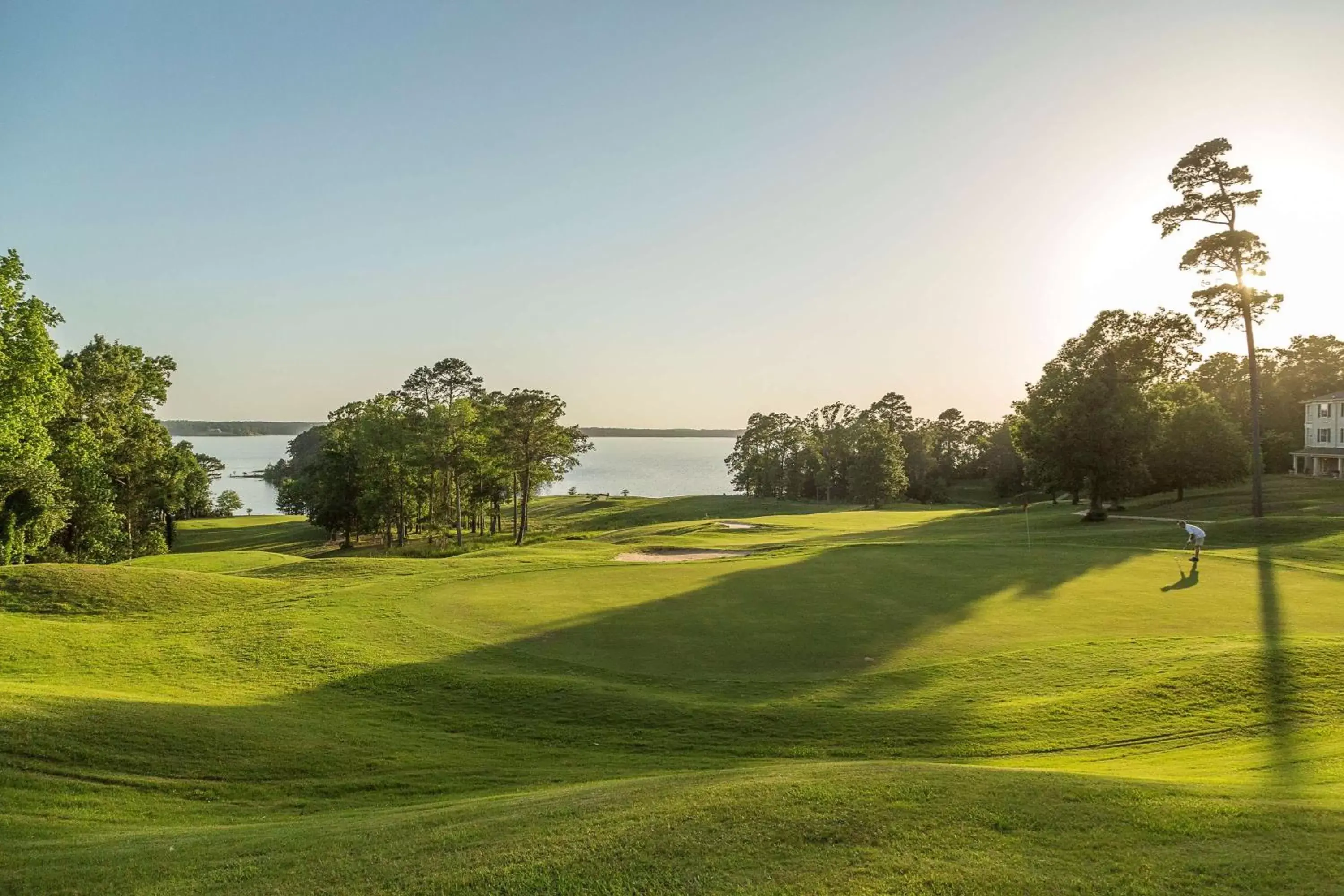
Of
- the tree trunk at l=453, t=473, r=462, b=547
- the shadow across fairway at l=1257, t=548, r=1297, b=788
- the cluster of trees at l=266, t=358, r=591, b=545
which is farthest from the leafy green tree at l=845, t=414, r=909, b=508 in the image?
the shadow across fairway at l=1257, t=548, r=1297, b=788

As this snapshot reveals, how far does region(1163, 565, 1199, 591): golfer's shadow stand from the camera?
21.4 m

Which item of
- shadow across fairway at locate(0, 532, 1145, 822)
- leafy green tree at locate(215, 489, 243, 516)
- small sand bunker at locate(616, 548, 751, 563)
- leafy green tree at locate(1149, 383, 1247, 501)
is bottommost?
shadow across fairway at locate(0, 532, 1145, 822)

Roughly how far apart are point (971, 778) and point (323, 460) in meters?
66.6

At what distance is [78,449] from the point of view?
38.4m

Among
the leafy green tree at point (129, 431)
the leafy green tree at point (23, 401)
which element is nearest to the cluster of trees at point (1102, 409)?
the leafy green tree at point (23, 401)

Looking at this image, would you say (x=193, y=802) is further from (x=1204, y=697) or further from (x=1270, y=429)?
(x=1270, y=429)

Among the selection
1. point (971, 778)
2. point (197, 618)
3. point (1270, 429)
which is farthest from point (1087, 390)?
point (1270, 429)

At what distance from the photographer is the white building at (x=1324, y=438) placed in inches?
2763

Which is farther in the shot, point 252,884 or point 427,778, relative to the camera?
point 427,778

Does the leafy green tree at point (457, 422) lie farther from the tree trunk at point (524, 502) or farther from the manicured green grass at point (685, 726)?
the manicured green grass at point (685, 726)

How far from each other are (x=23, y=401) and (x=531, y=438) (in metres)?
32.8

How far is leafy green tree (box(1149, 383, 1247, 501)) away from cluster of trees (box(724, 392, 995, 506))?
126 feet

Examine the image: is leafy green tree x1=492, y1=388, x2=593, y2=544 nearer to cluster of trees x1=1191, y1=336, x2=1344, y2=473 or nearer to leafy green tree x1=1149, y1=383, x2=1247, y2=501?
leafy green tree x1=1149, y1=383, x2=1247, y2=501

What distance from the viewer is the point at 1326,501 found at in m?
43.5
